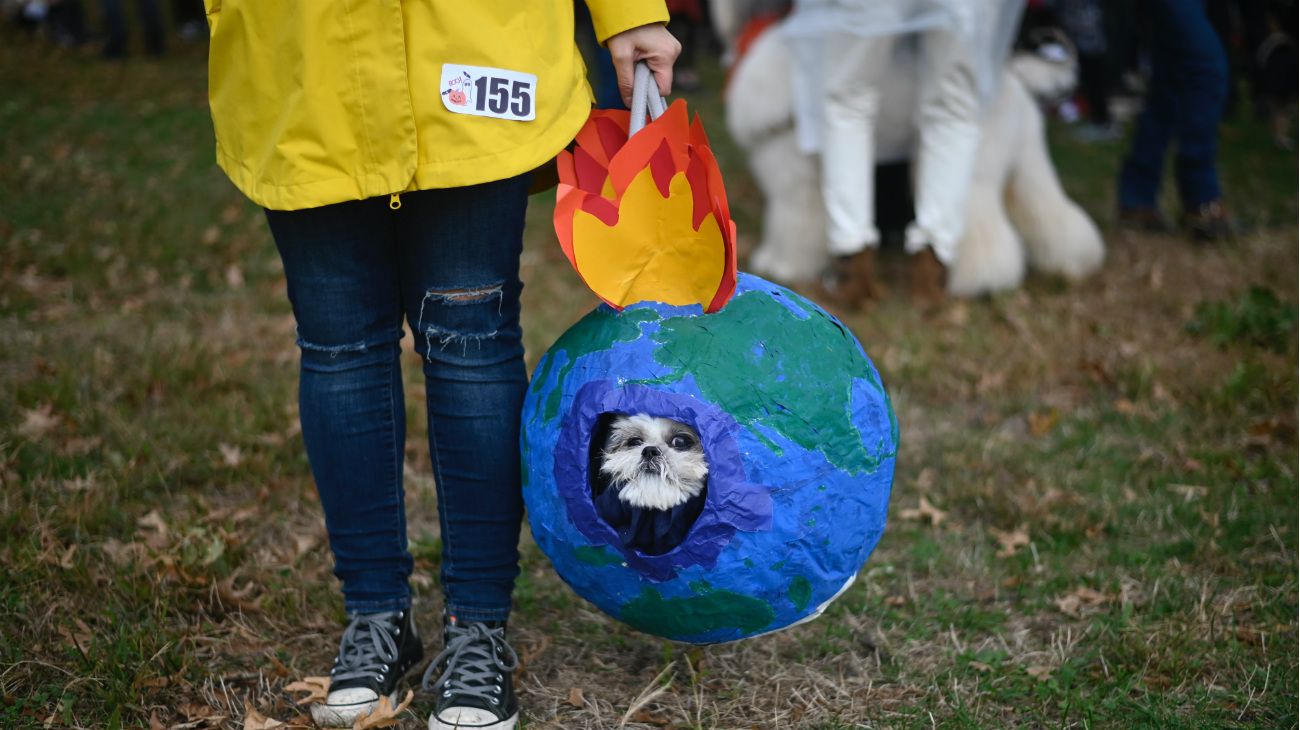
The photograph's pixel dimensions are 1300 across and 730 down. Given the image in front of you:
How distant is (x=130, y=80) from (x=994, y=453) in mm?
9708

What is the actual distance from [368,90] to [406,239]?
28 centimetres

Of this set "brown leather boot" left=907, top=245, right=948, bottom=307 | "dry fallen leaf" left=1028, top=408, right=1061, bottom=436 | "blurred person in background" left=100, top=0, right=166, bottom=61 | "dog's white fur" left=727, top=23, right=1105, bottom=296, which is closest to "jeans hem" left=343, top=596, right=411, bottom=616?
"dry fallen leaf" left=1028, top=408, right=1061, bottom=436

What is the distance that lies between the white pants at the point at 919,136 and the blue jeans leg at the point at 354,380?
2.88 metres

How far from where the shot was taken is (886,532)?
309 centimetres

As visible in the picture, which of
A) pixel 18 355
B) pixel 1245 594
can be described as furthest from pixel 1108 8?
pixel 18 355

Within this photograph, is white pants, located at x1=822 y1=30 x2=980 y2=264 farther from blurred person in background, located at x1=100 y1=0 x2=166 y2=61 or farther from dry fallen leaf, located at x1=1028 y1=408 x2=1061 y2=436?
blurred person in background, located at x1=100 y1=0 x2=166 y2=61

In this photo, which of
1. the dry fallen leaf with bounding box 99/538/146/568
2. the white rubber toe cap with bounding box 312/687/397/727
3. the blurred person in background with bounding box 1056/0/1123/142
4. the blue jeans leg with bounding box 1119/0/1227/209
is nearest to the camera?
the white rubber toe cap with bounding box 312/687/397/727

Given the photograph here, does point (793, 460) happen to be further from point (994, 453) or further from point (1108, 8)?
point (1108, 8)

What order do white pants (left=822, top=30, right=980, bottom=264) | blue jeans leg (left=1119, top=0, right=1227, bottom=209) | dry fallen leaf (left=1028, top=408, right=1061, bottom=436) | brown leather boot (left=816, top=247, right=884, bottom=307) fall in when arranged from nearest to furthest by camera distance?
dry fallen leaf (left=1028, top=408, right=1061, bottom=436) < white pants (left=822, top=30, right=980, bottom=264) < brown leather boot (left=816, top=247, right=884, bottom=307) < blue jeans leg (left=1119, top=0, right=1227, bottom=209)

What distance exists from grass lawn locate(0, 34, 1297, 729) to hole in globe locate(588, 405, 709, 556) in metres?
0.53

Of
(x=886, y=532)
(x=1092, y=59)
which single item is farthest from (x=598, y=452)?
(x=1092, y=59)

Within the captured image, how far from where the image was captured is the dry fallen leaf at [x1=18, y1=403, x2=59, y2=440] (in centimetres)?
337

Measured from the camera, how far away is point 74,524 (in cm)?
287

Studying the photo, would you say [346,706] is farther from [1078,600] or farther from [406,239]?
[1078,600]
